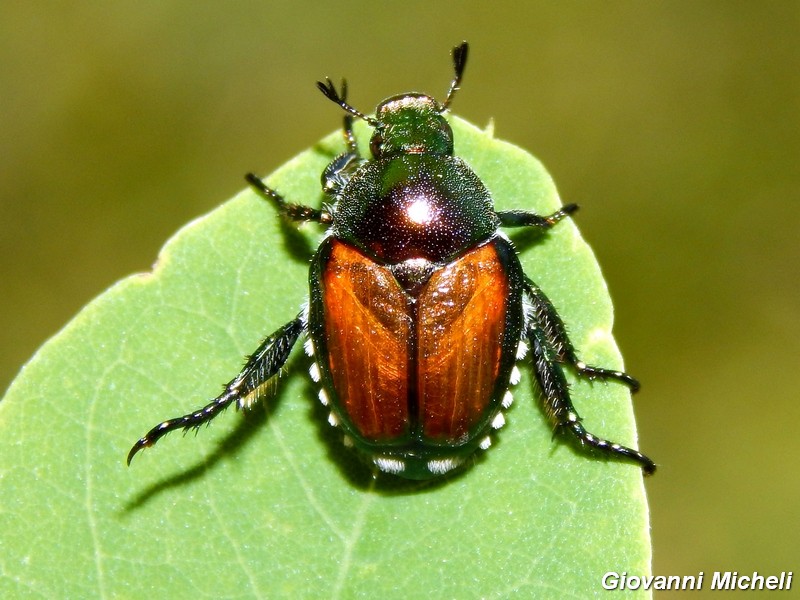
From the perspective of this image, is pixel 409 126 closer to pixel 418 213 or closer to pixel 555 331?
pixel 418 213

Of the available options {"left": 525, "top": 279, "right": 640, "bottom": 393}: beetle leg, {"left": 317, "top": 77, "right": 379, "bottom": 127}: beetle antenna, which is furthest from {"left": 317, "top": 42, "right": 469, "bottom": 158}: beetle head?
{"left": 525, "top": 279, "right": 640, "bottom": 393}: beetle leg

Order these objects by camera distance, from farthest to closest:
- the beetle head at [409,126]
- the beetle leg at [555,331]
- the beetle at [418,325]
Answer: the beetle head at [409,126]
the beetle leg at [555,331]
the beetle at [418,325]

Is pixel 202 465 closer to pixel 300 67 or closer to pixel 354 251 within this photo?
pixel 354 251

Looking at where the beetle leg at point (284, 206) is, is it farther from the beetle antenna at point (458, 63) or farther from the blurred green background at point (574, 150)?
the blurred green background at point (574, 150)

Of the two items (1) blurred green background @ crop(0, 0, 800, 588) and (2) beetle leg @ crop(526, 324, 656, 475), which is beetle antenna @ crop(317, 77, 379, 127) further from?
(1) blurred green background @ crop(0, 0, 800, 588)

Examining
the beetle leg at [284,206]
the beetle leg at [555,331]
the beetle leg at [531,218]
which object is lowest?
the beetle leg at [555,331]

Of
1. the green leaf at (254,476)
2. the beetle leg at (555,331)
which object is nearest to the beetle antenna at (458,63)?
the green leaf at (254,476)

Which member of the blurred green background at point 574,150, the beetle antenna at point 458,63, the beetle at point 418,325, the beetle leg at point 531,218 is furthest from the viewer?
the blurred green background at point 574,150
